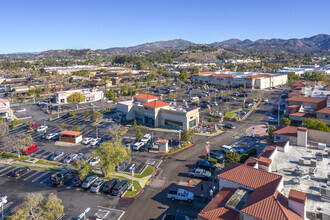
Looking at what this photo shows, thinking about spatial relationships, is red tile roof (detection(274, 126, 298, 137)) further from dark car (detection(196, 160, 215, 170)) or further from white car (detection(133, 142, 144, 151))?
white car (detection(133, 142, 144, 151))

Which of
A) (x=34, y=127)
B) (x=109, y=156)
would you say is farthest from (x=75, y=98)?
(x=109, y=156)

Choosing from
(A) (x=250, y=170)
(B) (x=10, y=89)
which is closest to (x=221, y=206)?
(A) (x=250, y=170)

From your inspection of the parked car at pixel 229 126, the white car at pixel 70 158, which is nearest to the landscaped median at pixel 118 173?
the white car at pixel 70 158

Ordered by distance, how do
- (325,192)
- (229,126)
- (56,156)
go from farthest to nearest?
(229,126) < (56,156) < (325,192)

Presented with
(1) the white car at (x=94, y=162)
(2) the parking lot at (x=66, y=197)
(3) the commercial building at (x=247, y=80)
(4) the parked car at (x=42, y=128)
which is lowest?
(2) the parking lot at (x=66, y=197)

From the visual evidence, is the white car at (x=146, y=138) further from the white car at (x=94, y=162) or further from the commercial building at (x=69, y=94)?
the commercial building at (x=69, y=94)

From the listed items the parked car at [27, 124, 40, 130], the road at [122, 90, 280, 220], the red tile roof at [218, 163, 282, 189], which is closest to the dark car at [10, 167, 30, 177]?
the road at [122, 90, 280, 220]

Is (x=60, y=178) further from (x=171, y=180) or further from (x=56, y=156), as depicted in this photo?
(x=171, y=180)
